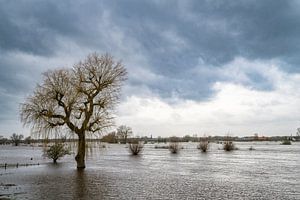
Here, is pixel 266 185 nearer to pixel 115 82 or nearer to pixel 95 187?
pixel 95 187

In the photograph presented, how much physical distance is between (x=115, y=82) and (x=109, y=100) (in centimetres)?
181

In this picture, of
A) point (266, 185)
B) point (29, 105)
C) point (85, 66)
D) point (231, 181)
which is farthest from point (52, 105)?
point (266, 185)

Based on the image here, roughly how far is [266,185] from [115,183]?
1027 cm

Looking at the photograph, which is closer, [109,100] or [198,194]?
[198,194]

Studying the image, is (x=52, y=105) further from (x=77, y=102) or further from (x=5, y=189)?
(x=5, y=189)

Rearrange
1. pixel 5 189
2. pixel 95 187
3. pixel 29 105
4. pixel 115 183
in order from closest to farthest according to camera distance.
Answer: pixel 5 189
pixel 95 187
pixel 115 183
pixel 29 105

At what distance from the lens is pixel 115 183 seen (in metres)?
22.9

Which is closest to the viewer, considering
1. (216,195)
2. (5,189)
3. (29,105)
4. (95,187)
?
(216,195)

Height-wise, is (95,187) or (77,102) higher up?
(77,102)

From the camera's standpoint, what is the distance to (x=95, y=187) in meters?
20.8

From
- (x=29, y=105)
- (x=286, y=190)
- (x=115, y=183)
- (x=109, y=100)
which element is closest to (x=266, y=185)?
(x=286, y=190)

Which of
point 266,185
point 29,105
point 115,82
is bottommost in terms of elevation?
point 266,185

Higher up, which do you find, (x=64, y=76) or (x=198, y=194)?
(x=64, y=76)

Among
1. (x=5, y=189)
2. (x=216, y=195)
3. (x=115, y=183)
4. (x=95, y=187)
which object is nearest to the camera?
(x=216, y=195)
